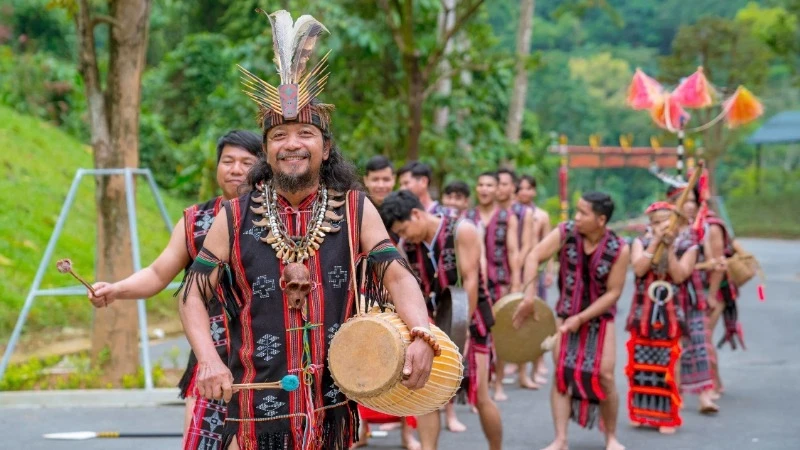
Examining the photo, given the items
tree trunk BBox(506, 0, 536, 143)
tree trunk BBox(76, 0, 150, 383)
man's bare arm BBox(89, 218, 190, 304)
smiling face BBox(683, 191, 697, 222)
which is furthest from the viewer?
tree trunk BBox(506, 0, 536, 143)

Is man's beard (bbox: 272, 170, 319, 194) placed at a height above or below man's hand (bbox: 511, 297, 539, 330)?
above

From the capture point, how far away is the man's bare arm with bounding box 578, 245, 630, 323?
8117 mm

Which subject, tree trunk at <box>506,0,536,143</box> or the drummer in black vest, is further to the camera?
tree trunk at <box>506,0,536,143</box>

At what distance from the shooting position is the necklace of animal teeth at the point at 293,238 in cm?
447

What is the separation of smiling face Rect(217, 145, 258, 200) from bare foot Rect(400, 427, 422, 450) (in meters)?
2.86

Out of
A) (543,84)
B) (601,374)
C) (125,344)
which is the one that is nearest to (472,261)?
(601,374)

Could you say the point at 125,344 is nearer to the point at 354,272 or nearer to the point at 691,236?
the point at 691,236

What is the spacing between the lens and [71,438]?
330 inches

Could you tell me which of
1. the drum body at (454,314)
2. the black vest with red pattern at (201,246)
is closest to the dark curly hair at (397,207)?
the drum body at (454,314)

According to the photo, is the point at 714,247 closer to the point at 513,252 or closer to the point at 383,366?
the point at 513,252

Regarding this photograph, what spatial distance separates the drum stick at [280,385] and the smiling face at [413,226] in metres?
3.24

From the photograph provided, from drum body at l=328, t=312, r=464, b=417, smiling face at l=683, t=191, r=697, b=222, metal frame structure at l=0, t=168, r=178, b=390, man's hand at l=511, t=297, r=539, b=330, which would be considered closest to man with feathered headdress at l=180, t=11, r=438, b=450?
drum body at l=328, t=312, r=464, b=417

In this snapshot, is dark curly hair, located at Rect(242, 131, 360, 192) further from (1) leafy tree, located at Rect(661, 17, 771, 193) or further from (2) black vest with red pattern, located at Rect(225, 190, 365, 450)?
(1) leafy tree, located at Rect(661, 17, 771, 193)

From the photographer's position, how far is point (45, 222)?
1661 cm
